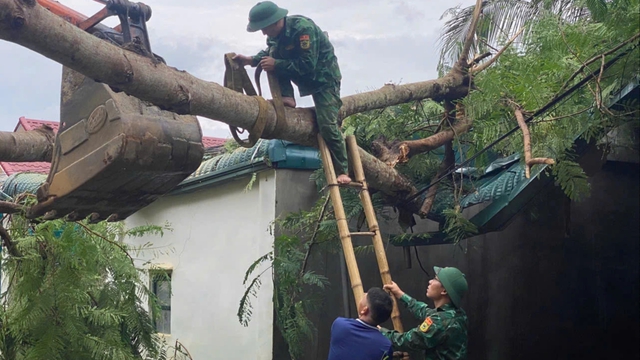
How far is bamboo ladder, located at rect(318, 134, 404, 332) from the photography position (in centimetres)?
422

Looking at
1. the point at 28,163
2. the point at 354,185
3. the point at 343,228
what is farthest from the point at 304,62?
the point at 28,163

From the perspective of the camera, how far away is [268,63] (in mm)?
4277

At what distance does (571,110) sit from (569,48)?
45 cm

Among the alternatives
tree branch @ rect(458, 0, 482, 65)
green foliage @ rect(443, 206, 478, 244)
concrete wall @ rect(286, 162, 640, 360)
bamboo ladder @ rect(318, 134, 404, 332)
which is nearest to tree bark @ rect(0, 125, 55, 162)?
bamboo ladder @ rect(318, 134, 404, 332)

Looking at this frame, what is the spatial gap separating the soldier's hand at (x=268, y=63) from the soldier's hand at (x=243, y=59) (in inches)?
3.6

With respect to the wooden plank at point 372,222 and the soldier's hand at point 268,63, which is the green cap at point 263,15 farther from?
the wooden plank at point 372,222

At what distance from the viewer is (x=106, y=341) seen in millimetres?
4531

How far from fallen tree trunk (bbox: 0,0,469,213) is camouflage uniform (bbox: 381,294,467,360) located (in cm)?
135

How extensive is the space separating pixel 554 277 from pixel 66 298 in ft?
15.5

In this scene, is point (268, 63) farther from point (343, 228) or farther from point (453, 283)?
point (453, 283)

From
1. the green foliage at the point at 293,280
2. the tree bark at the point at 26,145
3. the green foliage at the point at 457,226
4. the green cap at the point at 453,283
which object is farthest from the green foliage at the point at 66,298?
the green foliage at the point at 457,226

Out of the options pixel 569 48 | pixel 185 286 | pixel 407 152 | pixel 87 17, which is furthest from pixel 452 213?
pixel 185 286

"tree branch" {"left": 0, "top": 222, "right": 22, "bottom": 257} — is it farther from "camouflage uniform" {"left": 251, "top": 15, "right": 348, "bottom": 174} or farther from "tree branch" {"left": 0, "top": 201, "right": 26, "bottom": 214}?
"camouflage uniform" {"left": 251, "top": 15, "right": 348, "bottom": 174}

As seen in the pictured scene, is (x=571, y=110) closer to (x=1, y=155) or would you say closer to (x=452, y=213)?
(x=452, y=213)
